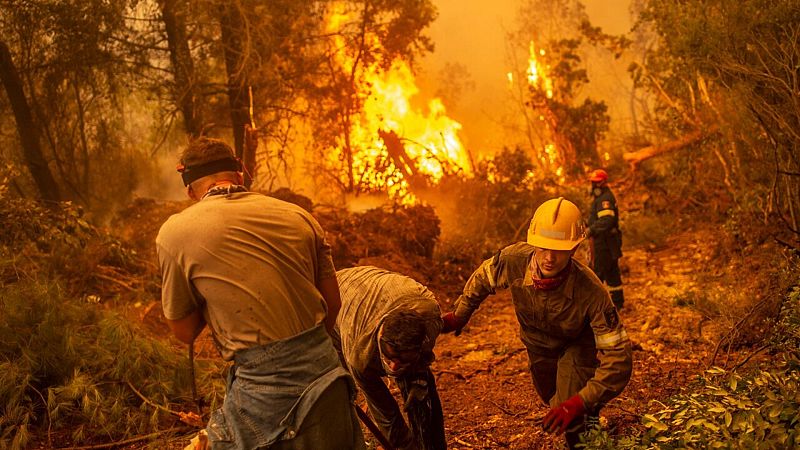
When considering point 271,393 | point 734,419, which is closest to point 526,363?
point 734,419

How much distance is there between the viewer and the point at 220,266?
7.27 ft

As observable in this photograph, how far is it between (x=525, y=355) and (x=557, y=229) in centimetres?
335

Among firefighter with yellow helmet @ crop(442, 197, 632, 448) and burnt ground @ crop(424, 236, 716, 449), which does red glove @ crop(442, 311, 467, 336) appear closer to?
firefighter with yellow helmet @ crop(442, 197, 632, 448)

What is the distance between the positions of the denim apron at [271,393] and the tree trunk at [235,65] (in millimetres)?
8696

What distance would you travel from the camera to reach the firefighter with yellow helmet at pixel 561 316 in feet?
9.57

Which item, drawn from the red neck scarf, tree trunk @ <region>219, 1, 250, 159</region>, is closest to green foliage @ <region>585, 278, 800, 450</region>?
the red neck scarf

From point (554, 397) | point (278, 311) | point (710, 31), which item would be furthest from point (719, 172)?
point (278, 311)

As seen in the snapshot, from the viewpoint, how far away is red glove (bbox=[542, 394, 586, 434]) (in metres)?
2.81

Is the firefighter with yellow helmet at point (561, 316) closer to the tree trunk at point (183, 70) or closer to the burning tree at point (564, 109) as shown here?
the tree trunk at point (183, 70)

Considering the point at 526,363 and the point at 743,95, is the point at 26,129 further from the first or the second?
the point at 743,95

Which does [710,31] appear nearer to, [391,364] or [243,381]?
[391,364]

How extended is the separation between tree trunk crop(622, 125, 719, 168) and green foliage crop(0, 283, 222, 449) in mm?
9661

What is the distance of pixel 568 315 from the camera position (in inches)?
124

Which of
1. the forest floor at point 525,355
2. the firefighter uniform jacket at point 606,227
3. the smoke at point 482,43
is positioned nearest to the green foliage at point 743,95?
the forest floor at point 525,355
